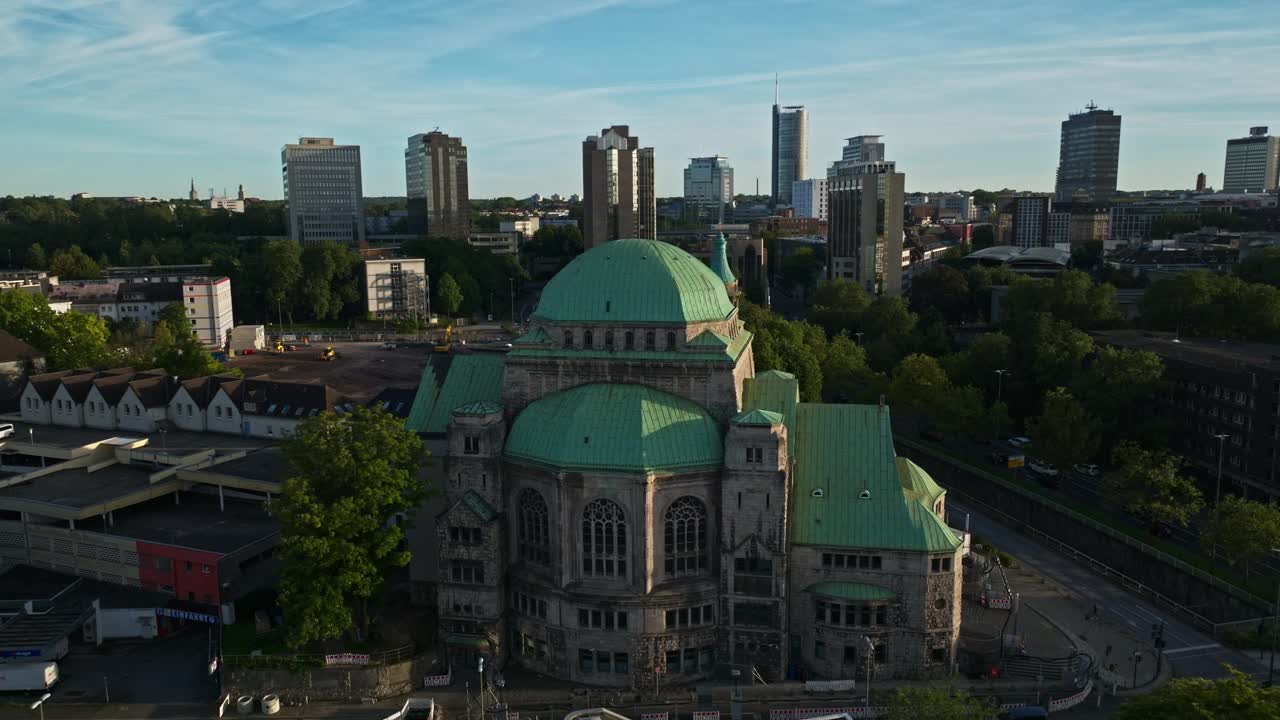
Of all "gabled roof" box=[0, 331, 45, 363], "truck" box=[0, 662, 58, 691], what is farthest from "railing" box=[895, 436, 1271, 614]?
"gabled roof" box=[0, 331, 45, 363]

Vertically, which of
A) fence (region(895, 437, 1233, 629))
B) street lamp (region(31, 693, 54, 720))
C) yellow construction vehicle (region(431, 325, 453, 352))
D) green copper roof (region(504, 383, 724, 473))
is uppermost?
green copper roof (region(504, 383, 724, 473))

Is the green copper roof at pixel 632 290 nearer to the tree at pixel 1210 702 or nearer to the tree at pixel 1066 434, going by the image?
the tree at pixel 1210 702

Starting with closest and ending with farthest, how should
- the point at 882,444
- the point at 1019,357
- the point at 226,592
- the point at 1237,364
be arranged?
the point at 882,444 → the point at 226,592 → the point at 1237,364 → the point at 1019,357

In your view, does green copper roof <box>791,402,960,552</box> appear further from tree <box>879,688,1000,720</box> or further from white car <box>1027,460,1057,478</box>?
white car <box>1027,460,1057,478</box>

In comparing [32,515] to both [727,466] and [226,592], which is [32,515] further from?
[727,466]

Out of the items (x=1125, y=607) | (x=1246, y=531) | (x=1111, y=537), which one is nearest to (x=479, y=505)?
(x=1125, y=607)

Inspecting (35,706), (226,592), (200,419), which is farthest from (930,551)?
(200,419)

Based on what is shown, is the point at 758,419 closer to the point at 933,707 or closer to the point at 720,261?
the point at 933,707

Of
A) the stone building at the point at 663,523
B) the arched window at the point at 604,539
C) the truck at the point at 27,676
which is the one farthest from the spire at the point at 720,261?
the truck at the point at 27,676
